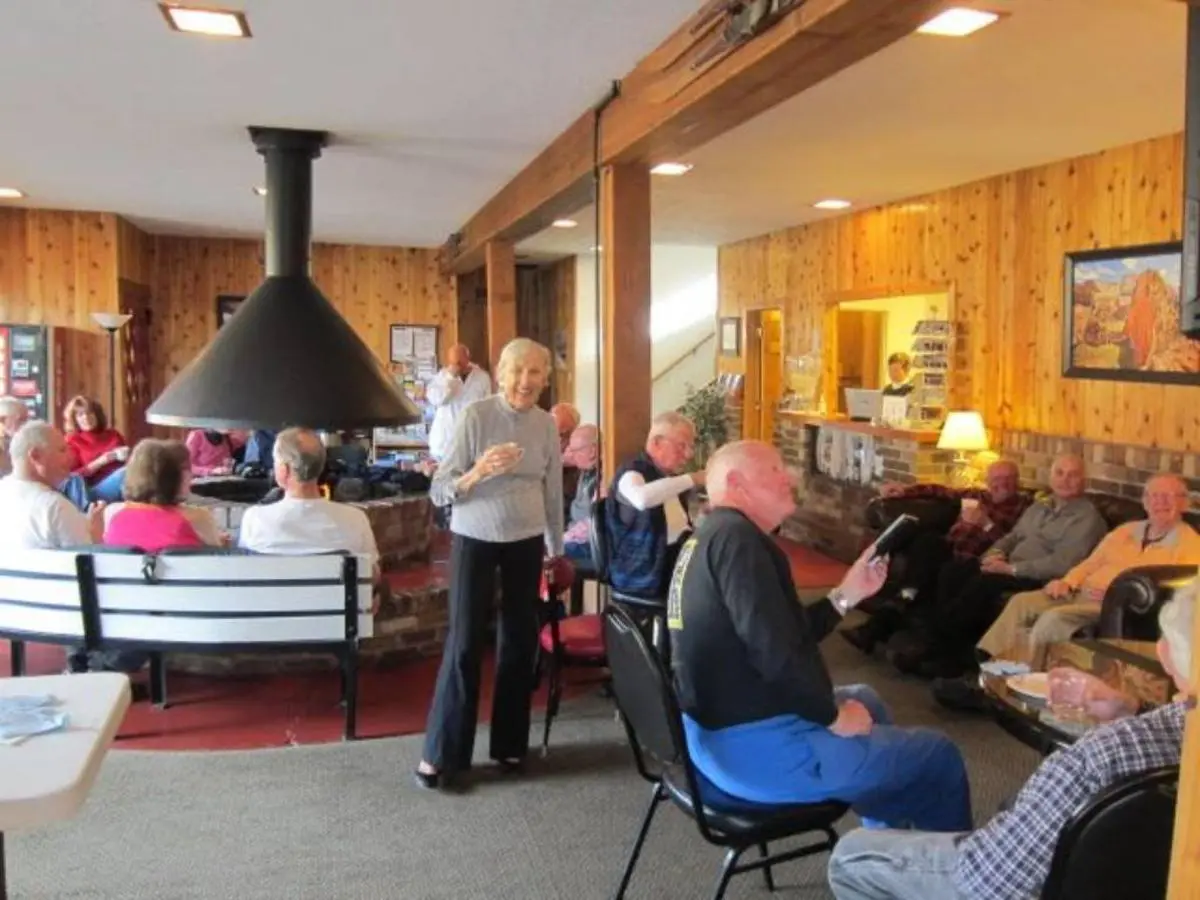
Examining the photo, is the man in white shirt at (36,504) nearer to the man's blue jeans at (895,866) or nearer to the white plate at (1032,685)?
the man's blue jeans at (895,866)

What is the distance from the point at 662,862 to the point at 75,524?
106 inches

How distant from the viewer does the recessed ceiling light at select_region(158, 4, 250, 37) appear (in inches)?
128

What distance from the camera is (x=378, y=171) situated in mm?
6039

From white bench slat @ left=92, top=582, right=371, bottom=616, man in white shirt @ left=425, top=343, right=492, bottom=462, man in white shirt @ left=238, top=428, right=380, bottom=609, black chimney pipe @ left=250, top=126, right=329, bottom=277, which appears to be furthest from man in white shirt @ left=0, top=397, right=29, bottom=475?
man in white shirt @ left=238, top=428, right=380, bottom=609

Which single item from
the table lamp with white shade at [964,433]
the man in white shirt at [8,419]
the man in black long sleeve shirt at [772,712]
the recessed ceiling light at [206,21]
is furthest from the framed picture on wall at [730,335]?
the man in black long sleeve shirt at [772,712]

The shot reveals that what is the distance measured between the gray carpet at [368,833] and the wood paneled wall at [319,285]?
696 cm

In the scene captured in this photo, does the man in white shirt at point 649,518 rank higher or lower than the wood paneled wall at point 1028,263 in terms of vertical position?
lower

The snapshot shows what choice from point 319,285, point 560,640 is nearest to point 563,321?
point 319,285

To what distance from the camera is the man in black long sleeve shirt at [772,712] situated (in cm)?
228

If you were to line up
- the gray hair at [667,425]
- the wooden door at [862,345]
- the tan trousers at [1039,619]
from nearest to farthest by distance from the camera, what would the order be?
the gray hair at [667,425] < the tan trousers at [1039,619] < the wooden door at [862,345]

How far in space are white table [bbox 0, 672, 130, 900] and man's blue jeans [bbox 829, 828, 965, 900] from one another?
4.32 ft

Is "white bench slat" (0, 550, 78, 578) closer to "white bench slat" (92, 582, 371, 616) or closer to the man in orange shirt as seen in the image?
"white bench slat" (92, 582, 371, 616)

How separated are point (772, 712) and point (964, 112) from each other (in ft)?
10.8

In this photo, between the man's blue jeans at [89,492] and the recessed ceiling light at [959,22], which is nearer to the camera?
the recessed ceiling light at [959,22]
